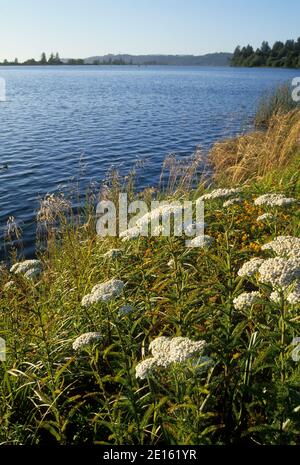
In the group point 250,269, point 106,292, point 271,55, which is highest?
point 271,55

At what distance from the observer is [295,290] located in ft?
10.1

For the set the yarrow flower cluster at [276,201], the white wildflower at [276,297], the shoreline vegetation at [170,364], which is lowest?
the shoreline vegetation at [170,364]

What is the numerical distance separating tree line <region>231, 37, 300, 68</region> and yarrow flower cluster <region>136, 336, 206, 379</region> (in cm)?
12313

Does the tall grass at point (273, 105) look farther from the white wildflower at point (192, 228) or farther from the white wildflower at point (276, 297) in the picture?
the white wildflower at point (276, 297)

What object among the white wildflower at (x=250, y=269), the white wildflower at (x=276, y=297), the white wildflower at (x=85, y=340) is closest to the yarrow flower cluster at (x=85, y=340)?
the white wildflower at (x=85, y=340)

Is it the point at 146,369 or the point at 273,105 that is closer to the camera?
the point at 146,369

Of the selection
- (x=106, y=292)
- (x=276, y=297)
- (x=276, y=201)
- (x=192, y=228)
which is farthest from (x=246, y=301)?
(x=276, y=201)

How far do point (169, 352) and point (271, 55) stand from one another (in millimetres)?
138871

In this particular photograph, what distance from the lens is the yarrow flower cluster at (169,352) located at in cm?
290

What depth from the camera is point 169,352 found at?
3.02 meters

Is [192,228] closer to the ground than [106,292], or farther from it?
farther from it

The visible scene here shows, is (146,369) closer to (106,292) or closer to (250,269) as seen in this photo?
(106,292)

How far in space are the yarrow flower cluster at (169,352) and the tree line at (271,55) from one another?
123131mm
